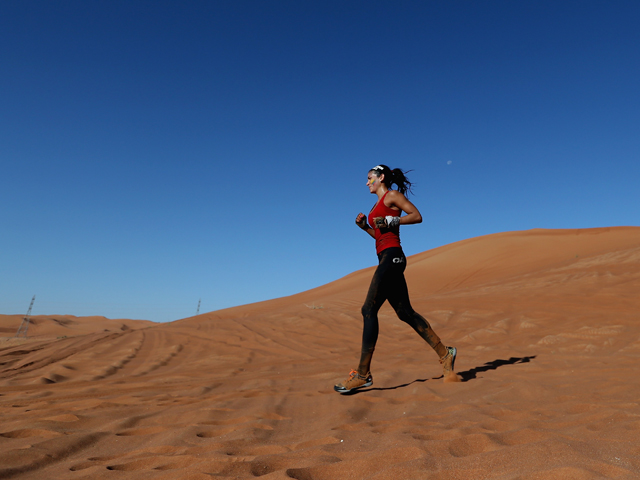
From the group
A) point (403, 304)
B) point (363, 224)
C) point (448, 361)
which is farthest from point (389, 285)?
point (448, 361)

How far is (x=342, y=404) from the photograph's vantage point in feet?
11.0

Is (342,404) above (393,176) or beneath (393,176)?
beneath

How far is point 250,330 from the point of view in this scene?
9.03m

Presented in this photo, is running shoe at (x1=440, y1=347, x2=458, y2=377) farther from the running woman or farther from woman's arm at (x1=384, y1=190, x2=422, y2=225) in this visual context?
woman's arm at (x1=384, y1=190, x2=422, y2=225)

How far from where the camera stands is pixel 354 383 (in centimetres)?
370

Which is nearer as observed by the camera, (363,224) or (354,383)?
(354,383)

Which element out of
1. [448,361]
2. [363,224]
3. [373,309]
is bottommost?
[448,361]

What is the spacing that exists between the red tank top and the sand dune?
1.34m

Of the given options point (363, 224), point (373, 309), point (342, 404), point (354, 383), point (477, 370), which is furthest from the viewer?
point (477, 370)

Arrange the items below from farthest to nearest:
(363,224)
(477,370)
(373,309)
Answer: (477,370) → (363,224) → (373,309)

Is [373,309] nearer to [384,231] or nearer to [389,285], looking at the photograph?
[389,285]

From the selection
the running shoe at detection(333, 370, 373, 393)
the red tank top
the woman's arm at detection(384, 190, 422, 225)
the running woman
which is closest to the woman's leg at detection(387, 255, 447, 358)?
the running woman

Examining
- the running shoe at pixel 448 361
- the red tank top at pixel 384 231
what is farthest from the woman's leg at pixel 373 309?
the running shoe at pixel 448 361

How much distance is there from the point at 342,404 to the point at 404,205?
1866 mm
